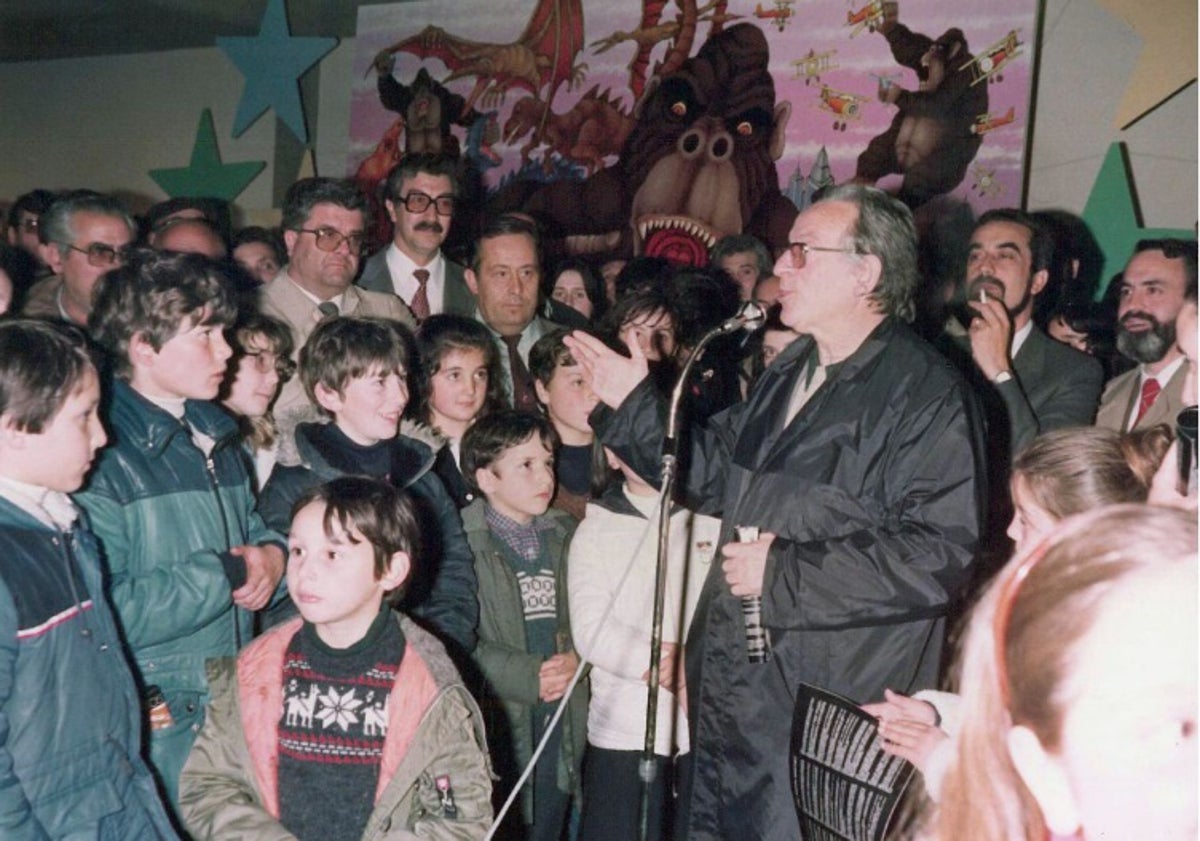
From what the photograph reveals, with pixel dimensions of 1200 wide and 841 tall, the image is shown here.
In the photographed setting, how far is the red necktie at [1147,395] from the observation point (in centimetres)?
353

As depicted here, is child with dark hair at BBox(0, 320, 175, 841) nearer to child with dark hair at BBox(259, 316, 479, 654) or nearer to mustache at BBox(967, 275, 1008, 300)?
child with dark hair at BBox(259, 316, 479, 654)

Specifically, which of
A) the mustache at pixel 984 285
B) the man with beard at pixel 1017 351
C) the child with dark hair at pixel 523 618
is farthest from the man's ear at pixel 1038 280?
the child with dark hair at pixel 523 618

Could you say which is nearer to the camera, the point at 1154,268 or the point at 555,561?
the point at 555,561

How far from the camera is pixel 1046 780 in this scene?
2.54 ft

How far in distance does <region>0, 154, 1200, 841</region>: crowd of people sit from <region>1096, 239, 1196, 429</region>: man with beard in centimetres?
2

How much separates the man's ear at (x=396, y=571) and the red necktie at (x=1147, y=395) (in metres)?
2.42

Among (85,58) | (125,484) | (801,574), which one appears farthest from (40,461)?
(85,58)

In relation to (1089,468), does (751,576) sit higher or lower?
lower

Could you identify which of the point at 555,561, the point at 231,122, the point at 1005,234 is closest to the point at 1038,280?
the point at 1005,234

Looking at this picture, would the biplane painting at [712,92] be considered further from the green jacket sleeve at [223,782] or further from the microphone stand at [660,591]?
the green jacket sleeve at [223,782]

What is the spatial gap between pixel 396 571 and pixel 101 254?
2.11m

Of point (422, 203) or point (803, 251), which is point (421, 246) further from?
point (803, 251)

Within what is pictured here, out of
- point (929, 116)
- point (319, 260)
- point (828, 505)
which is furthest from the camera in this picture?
point (929, 116)

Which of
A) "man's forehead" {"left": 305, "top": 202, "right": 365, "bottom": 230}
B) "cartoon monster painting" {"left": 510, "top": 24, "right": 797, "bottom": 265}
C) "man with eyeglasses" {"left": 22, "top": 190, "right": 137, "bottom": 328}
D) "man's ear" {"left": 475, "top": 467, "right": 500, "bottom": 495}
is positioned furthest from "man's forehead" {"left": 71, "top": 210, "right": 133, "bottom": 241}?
"cartoon monster painting" {"left": 510, "top": 24, "right": 797, "bottom": 265}
